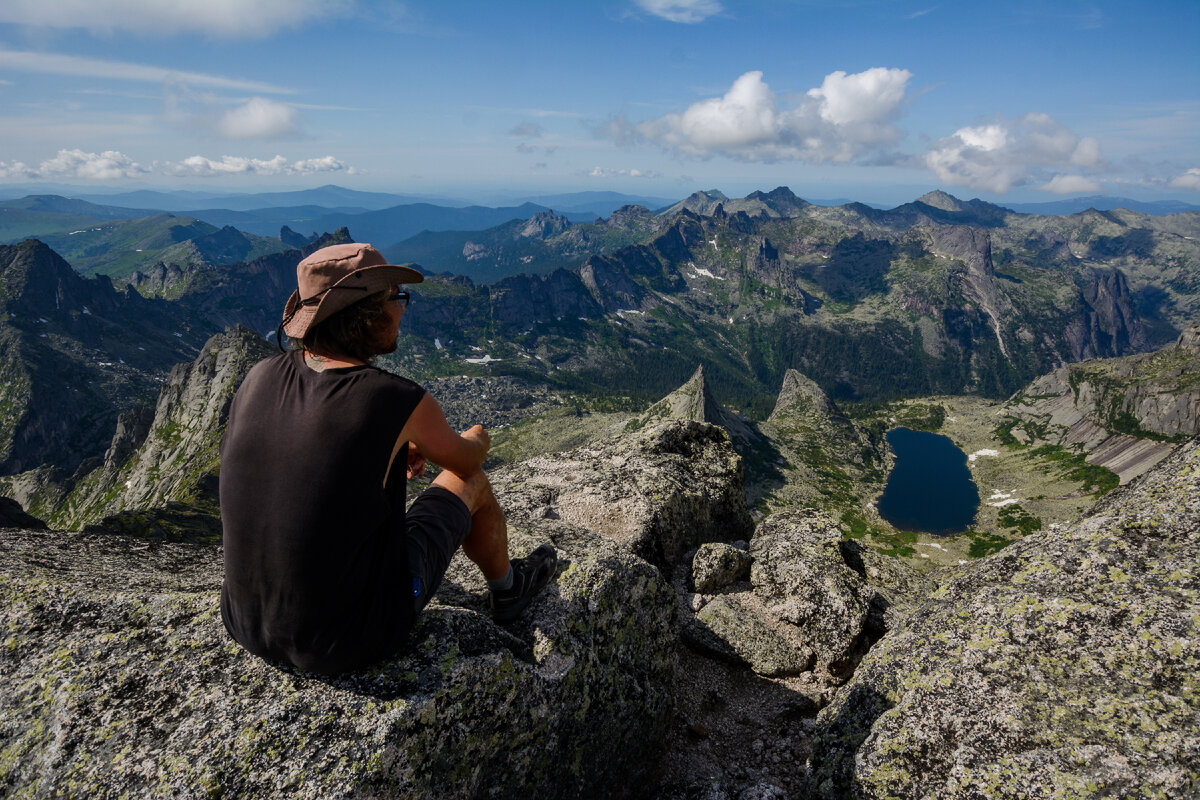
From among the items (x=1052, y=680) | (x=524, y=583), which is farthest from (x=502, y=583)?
(x=1052, y=680)

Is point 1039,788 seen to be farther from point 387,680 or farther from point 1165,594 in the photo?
point 387,680

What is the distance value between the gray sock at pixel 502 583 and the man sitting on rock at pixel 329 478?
189cm

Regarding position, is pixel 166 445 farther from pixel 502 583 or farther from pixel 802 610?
pixel 802 610

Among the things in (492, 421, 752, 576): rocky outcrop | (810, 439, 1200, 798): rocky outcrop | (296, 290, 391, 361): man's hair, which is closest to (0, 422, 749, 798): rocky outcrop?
(810, 439, 1200, 798): rocky outcrop

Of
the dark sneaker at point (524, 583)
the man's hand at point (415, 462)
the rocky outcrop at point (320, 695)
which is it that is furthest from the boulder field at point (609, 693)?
the man's hand at point (415, 462)

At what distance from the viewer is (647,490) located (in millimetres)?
19000

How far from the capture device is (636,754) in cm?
1025

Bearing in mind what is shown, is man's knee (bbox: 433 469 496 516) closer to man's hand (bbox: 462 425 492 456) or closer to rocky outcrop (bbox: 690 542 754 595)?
man's hand (bbox: 462 425 492 456)

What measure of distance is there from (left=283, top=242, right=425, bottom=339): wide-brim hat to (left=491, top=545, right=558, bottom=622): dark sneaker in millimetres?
5443

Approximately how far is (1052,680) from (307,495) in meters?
10.6

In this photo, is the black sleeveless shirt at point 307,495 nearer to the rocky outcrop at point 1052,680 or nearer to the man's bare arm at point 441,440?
the man's bare arm at point 441,440

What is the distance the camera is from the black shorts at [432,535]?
25.5ft

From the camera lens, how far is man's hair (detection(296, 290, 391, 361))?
268 inches

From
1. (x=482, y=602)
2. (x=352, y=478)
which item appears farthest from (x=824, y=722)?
(x=352, y=478)
